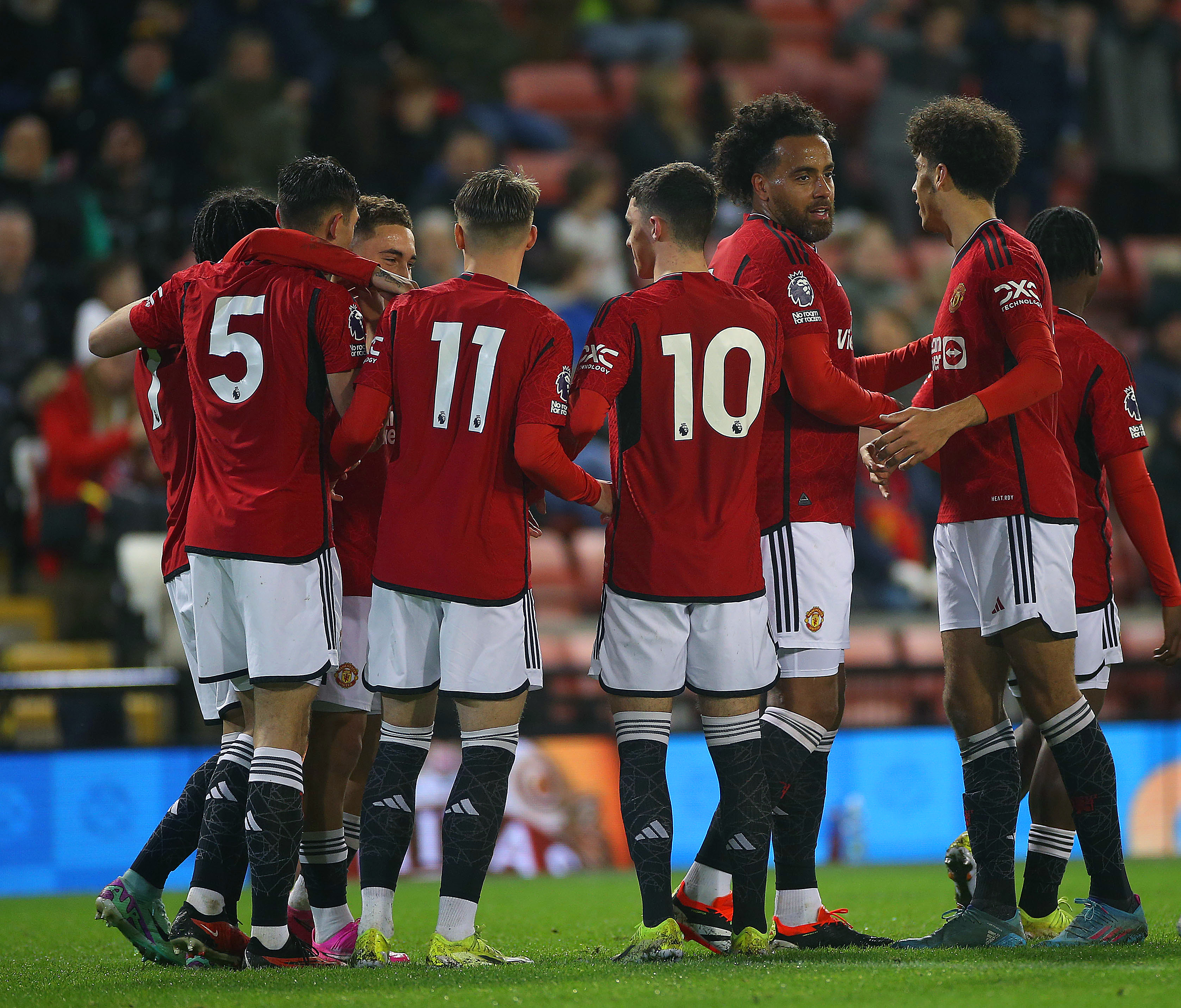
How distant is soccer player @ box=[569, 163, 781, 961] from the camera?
420 centimetres

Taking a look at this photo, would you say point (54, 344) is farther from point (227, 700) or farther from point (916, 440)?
point (916, 440)

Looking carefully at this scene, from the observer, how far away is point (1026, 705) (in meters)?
4.50

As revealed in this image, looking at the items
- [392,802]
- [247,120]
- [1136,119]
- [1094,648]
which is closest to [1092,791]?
[1094,648]

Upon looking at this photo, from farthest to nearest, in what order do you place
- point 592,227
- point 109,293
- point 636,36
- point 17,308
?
1. point 636,36
2. point 592,227
3. point 17,308
4. point 109,293

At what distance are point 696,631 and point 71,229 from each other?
8.10 m

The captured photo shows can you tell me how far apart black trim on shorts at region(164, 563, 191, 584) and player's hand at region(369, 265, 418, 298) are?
1082 millimetres

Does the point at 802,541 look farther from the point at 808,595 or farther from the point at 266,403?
the point at 266,403

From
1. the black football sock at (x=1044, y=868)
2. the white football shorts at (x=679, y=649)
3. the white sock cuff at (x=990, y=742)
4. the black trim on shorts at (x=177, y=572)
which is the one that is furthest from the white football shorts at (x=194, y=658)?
the black football sock at (x=1044, y=868)

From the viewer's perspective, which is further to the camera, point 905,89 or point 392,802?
point 905,89

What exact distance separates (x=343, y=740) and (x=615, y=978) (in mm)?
1364

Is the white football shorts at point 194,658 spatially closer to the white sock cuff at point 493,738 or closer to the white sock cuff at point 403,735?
the white sock cuff at point 403,735

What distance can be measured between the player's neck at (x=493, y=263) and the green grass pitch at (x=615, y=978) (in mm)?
2051

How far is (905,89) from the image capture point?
45.5 ft

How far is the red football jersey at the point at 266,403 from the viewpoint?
14.0ft
